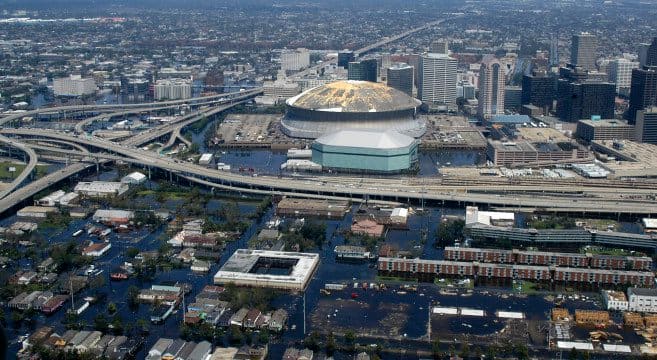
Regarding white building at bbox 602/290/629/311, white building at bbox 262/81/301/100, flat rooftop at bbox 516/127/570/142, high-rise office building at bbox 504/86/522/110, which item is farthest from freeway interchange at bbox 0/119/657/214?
high-rise office building at bbox 504/86/522/110

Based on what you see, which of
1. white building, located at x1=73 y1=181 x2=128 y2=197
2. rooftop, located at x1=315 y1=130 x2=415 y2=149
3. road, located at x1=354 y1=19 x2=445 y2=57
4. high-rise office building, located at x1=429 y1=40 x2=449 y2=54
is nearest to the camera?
white building, located at x1=73 y1=181 x2=128 y2=197

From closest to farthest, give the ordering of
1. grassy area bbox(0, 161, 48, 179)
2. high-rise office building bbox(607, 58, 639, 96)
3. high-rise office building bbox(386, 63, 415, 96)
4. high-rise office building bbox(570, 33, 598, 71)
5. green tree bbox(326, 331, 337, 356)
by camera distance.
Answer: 1. green tree bbox(326, 331, 337, 356)
2. grassy area bbox(0, 161, 48, 179)
3. high-rise office building bbox(386, 63, 415, 96)
4. high-rise office building bbox(607, 58, 639, 96)
5. high-rise office building bbox(570, 33, 598, 71)

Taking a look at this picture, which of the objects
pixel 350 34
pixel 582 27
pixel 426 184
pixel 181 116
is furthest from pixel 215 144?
pixel 582 27

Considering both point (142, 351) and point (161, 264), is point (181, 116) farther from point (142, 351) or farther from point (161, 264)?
point (142, 351)

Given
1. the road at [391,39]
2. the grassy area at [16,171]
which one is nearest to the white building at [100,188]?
the grassy area at [16,171]

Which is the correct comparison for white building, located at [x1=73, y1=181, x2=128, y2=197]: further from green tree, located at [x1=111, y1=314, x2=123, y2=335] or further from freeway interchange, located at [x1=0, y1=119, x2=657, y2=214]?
green tree, located at [x1=111, y1=314, x2=123, y2=335]

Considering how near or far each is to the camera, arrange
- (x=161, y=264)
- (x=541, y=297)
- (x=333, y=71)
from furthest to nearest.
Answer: (x=333, y=71)
(x=161, y=264)
(x=541, y=297)

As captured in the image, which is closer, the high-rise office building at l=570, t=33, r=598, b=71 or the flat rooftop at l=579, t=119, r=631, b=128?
the flat rooftop at l=579, t=119, r=631, b=128

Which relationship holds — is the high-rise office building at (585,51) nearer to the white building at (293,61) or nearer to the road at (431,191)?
the white building at (293,61)
